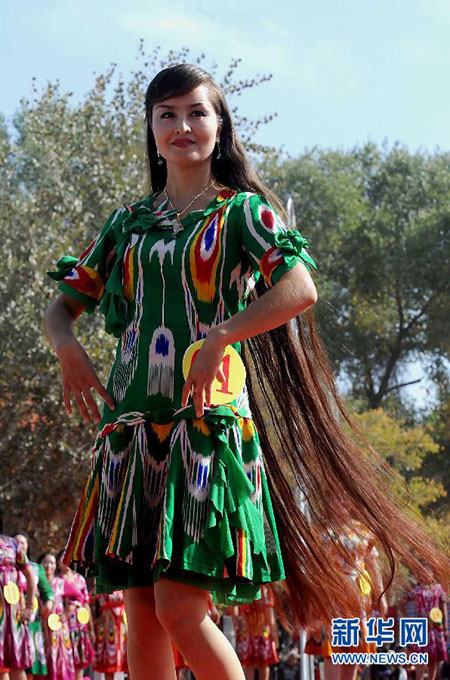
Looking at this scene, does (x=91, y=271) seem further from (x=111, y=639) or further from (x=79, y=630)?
(x=111, y=639)

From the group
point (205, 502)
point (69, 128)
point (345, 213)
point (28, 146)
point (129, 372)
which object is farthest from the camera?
point (345, 213)

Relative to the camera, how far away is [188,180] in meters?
3.61

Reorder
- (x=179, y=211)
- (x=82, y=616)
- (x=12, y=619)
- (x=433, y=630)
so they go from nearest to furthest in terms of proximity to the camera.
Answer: (x=179, y=211)
(x=12, y=619)
(x=82, y=616)
(x=433, y=630)

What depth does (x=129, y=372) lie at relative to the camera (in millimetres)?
3330

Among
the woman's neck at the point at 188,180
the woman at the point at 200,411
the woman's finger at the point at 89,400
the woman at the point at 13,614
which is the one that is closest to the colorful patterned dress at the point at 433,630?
the woman at the point at 13,614

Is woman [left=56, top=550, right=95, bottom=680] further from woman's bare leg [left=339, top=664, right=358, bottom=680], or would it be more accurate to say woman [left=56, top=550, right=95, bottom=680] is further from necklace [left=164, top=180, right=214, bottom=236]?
necklace [left=164, top=180, right=214, bottom=236]

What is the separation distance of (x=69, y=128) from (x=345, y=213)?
1748cm

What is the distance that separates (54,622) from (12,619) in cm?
179

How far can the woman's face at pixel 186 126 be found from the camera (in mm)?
3494

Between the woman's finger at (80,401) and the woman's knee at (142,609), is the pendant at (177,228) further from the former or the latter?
the woman's knee at (142,609)

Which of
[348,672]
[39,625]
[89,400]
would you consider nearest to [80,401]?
[89,400]

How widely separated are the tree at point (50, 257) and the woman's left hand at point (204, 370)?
1406cm

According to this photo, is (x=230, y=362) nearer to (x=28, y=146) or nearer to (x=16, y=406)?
(x=16, y=406)

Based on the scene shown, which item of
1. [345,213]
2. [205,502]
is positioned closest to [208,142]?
[205,502]
